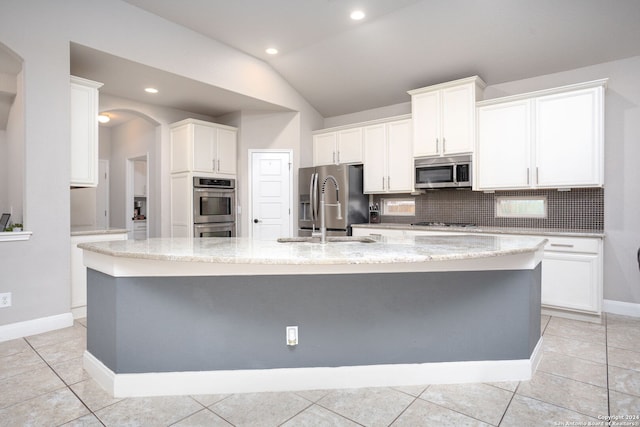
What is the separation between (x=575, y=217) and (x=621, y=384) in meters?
2.06

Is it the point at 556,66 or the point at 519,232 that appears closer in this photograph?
the point at 519,232

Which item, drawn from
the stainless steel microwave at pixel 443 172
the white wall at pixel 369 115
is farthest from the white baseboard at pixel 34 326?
the white wall at pixel 369 115

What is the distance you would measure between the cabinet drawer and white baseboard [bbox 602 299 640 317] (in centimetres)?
76

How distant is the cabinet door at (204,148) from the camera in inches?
202

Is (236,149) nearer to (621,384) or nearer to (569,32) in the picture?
(569,32)

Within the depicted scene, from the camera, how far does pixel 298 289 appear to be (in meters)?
2.07

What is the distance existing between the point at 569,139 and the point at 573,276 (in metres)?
1.28

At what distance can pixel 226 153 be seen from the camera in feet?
17.9

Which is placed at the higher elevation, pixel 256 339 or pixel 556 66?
pixel 556 66

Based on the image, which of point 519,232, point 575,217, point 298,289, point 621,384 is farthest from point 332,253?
point 575,217

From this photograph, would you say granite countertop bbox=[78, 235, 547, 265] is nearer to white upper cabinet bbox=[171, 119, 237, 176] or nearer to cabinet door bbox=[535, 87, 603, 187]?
cabinet door bbox=[535, 87, 603, 187]

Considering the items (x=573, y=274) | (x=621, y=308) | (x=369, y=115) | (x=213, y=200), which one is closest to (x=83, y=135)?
(x=213, y=200)

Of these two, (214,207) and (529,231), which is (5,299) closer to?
(214,207)

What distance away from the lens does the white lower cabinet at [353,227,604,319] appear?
331cm
